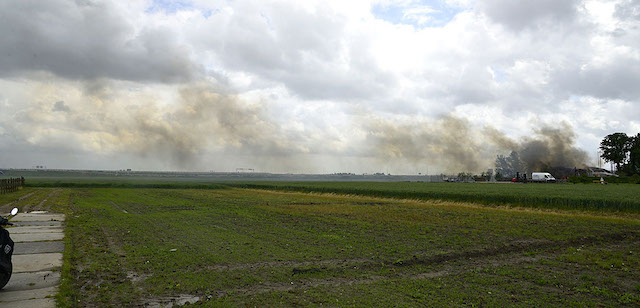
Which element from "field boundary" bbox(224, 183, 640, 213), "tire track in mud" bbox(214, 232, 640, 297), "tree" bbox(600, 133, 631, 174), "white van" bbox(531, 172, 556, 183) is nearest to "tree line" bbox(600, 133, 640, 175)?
"tree" bbox(600, 133, 631, 174)

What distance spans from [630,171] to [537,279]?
109 m

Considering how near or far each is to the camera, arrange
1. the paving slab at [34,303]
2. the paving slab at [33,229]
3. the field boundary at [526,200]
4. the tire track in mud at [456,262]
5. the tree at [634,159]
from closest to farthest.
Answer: the paving slab at [34,303]
the tire track in mud at [456,262]
the paving slab at [33,229]
the field boundary at [526,200]
the tree at [634,159]

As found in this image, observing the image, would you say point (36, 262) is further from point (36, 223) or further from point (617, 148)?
point (617, 148)

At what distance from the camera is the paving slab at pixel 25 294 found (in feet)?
25.1

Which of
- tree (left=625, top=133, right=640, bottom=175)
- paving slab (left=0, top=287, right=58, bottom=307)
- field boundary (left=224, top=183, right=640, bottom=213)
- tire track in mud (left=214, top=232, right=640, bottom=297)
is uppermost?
tree (left=625, top=133, right=640, bottom=175)

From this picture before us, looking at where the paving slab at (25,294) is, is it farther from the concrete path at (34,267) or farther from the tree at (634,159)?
the tree at (634,159)

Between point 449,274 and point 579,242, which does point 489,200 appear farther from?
point 449,274

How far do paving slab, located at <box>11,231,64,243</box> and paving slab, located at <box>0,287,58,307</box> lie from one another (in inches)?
284

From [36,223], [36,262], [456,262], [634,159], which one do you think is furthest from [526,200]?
[634,159]

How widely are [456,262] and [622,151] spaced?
118 metres

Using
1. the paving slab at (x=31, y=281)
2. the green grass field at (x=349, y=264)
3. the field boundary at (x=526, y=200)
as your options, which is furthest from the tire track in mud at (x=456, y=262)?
the field boundary at (x=526, y=200)

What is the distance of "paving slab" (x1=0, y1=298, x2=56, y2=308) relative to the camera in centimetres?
726

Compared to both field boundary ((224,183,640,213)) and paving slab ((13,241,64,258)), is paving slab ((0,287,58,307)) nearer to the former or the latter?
paving slab ((13,241,64,258))

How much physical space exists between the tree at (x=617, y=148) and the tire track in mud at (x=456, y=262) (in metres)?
107
